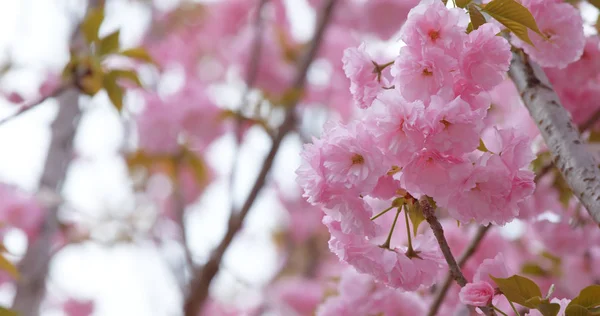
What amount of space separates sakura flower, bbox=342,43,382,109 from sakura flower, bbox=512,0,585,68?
0.25 meters

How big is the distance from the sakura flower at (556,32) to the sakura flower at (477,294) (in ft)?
1.12

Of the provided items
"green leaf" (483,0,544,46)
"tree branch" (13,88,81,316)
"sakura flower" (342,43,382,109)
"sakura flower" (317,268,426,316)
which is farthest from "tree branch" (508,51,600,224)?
"tree branch" (13,88,81,316)

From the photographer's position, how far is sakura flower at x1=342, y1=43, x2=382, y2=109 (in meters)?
0.75

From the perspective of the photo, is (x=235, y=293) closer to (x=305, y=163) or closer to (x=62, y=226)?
(x=62, y=226)

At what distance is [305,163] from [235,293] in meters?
3.52

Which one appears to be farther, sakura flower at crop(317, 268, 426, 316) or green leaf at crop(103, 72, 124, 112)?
green leaf at crop(103, 72, 124, 112)

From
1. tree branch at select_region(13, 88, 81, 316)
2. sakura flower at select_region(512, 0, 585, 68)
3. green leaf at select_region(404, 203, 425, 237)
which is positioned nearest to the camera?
green leaf at select_region(404, 203, 425, 237)

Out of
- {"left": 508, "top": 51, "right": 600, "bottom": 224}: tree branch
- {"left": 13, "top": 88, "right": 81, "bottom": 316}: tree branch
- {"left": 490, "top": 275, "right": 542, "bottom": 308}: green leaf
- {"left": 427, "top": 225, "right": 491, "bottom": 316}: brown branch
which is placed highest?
{"left": 508, "top": 51, "right": 600, "bottom": 224}: tree branch

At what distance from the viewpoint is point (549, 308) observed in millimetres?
688

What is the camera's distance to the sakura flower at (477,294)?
0.69 meters

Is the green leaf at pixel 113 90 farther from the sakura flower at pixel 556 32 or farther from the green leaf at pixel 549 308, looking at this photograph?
the green leaf at pixel 549 308

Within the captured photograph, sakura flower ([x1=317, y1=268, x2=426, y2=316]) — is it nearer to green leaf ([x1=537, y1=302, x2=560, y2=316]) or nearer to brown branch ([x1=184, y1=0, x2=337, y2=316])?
green leaf ([x1=537, y1=302, x2=560, y2=316])

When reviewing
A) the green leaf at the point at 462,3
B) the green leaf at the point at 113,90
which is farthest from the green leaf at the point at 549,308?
the green leaf at the point at 113,90

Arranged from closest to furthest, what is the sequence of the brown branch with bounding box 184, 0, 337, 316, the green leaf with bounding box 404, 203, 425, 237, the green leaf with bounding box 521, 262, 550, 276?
1. the green leaf with bounding box 404, 203, 425, 237
2. the green leaf with bounding box 521, 262, 550, 276
3. the brown branch with bounding box 184, 0, 337, 316
